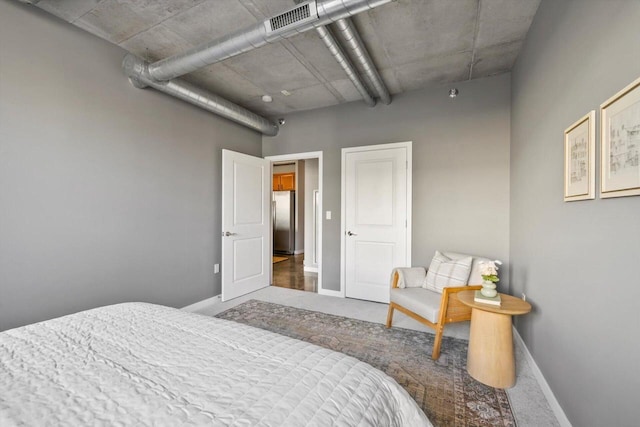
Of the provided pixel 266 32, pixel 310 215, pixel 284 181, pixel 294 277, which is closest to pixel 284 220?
pixel 284 181

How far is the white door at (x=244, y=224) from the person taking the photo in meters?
3.52

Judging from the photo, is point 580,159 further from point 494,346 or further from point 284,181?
point 284,181

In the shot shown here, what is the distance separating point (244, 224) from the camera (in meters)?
3.82

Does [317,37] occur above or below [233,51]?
above

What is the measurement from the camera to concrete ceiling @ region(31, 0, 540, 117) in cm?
198

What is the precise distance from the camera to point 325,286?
3910 mm

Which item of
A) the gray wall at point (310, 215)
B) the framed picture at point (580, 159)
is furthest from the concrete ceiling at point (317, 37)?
the gray wall at point (310, 215)

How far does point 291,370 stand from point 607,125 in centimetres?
163

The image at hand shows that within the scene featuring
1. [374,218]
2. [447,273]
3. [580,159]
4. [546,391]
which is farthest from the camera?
[374,218]

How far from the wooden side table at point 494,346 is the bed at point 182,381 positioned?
47.9 inches

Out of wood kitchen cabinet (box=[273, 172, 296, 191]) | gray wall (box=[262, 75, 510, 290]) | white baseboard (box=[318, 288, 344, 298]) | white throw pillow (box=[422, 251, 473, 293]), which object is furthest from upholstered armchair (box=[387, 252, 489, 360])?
wood kitchen cabinet (box=[273, 172, 296, 191])

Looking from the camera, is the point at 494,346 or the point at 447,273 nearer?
the point at 494,346

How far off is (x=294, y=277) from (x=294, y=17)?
4.07m

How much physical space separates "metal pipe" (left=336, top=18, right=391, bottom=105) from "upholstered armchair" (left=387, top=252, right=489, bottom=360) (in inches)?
79.3
